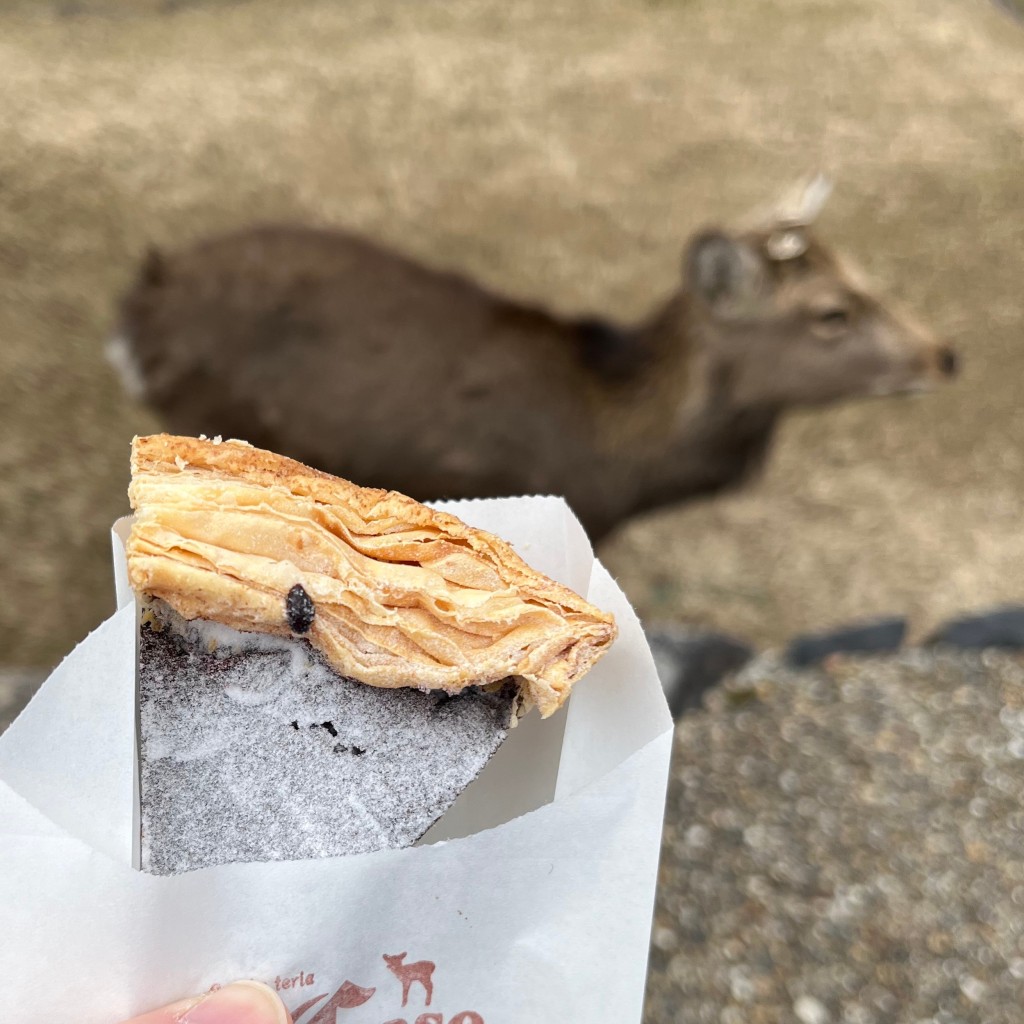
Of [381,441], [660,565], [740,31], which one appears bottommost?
[660,565]

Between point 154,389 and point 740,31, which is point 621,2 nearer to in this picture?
point 740,31

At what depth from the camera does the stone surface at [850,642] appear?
185cm

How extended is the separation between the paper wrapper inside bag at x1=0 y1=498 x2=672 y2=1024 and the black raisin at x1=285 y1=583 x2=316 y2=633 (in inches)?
3.2

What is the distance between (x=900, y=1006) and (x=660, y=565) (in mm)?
1227

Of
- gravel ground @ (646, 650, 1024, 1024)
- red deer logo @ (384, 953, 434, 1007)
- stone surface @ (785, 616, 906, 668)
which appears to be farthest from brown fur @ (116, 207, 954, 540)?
red deer logo @ (384, 953, 434, 1007)

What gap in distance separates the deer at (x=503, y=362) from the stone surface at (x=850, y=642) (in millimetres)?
401

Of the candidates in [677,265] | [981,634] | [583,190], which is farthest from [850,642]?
[583,190]

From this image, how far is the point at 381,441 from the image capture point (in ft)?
4.94

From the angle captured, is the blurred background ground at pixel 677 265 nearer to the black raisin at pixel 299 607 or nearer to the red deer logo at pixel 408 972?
the red deer logo at pixel 408 972

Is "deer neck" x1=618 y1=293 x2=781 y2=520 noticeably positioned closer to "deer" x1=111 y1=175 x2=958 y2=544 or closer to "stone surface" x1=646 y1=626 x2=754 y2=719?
"deer" x1=111 y1=175 x2=958 y2=544

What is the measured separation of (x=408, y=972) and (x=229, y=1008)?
0.30 feet

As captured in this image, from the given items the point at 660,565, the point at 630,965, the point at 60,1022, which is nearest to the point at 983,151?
the point at 660,565

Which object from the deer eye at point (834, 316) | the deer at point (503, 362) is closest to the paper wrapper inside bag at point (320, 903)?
the deer at point (503, 362)

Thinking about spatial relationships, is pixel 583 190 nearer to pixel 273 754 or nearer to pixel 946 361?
pixel 946 361
